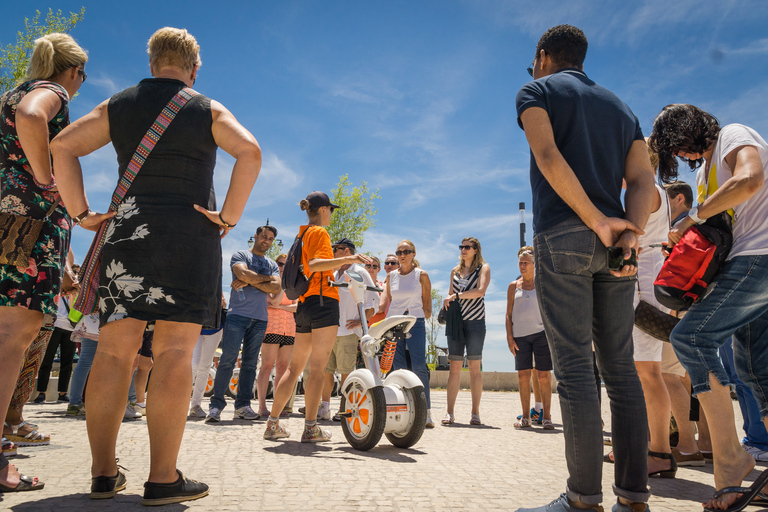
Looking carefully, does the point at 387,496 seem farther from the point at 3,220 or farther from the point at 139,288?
the point at 3,220

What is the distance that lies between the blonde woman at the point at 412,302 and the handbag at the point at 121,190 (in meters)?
4.71

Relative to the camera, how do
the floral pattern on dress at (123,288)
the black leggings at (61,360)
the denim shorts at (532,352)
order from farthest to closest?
the black leggings at (61,360)
the denim shorts at (532,352)
the floral pattern on dress at (123,288)

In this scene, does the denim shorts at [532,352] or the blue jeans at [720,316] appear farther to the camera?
the denim shorts at [532,352]

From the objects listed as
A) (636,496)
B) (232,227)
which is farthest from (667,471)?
(232,227)

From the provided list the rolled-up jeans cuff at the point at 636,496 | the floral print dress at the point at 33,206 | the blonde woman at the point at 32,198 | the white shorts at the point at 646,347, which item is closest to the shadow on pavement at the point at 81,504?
the blonde woman at the point at 32,198

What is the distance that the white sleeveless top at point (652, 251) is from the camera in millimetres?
3859

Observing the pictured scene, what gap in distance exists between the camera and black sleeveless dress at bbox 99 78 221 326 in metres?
2.56

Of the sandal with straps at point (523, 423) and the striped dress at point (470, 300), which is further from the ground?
the striped dress at point (470, 300)

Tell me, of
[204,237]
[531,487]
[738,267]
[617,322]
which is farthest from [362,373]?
[738,267]

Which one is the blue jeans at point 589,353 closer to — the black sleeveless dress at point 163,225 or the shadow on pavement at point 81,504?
the black sleeveless dress at point 163,225

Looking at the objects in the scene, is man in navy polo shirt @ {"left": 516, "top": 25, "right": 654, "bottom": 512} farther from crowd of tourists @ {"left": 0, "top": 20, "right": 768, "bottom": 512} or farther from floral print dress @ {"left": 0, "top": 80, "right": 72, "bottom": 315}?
floral print dress @ {"left": 0, "top": 80, "right": 72, "bottom": 315}

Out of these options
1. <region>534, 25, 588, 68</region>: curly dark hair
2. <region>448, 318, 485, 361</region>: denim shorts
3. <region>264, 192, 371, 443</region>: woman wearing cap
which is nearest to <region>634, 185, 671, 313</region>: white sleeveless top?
<region>534, 25, 588, 68</region>: curly dark hair

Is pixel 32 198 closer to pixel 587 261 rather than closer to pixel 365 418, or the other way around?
pixel 365 418

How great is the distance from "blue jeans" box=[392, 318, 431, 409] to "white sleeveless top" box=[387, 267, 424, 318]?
18cm
